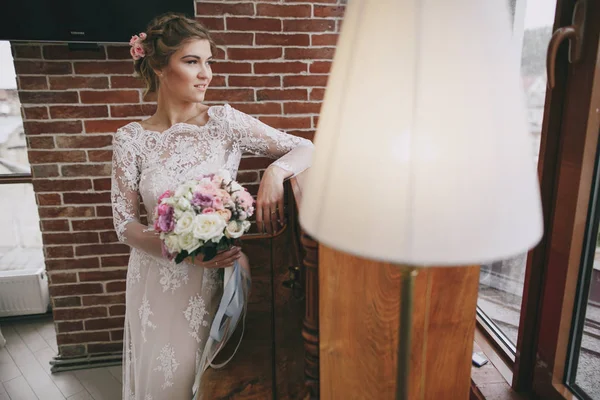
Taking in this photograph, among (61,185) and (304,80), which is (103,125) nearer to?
(61,185)

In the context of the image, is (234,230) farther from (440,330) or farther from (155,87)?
(155,87)

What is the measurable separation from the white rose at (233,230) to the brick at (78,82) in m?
1.33

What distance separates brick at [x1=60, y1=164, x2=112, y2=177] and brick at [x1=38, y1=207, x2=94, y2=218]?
198 millimetres

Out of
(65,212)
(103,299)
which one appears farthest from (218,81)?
(103,299)

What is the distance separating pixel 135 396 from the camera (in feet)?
5.76

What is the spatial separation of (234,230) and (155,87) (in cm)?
86

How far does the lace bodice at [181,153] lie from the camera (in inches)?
64.6

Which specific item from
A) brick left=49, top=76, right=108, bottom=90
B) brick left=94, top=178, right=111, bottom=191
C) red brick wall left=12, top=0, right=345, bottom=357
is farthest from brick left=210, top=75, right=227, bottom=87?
brick left=94, top=178, right=111, bottom=191

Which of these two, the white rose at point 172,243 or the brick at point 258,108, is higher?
the brick at point 258,108

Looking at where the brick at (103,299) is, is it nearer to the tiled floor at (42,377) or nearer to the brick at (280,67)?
the tiled floor at (42,377)

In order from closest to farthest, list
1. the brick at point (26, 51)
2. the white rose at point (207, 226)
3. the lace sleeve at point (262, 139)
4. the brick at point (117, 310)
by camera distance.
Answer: the white rose at point (207, 226), the lace sleeve at point (262, 139), the brick at point (26, 51), the brick at point (117, 310)

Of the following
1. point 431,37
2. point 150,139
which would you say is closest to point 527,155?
point 431,37

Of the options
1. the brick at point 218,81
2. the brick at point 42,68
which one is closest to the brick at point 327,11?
the brick at point 218,81

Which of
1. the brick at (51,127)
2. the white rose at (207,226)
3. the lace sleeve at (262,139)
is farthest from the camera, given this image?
the brick at (51,127)
